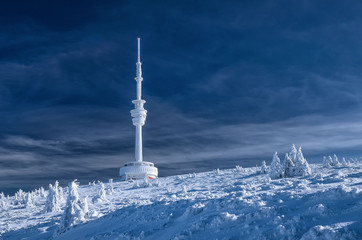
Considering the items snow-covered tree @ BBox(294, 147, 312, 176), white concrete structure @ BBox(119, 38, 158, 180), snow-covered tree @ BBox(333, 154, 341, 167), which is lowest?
snow-covered tree @ BBox(294, 147, 312, 176)

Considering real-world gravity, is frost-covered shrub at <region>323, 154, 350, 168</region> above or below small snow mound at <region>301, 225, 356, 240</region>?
above

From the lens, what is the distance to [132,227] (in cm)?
1767

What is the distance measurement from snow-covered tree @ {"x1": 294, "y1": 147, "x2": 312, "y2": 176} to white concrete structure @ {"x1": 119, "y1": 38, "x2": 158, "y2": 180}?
63.6 metres

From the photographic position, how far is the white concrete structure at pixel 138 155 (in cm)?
9662

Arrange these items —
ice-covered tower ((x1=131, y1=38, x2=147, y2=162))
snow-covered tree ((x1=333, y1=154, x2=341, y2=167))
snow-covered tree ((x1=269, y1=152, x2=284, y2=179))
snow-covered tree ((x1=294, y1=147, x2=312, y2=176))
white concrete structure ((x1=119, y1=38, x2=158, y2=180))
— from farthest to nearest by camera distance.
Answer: ice-covered tower ((x1=131, y1=38, x2=147, y2=162)) → white concrete structure ((x1=119, y1=38, x2=158, y2=180)) → snow-covered tree ((x1=333, y1=154, x2=341, y2=167)) → snow-covered tree ((x1=269, y1=152, x2=284, y2=179)) → snow-covered tree ((x1=294, y1=147, x2=312, y2=176))

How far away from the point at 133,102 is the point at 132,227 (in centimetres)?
10051

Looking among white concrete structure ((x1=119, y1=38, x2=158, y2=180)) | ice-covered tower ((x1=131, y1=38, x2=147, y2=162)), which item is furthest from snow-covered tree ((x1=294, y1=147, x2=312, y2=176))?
ice-covered tower ((x1=131, y1=38, x2=147, y2=162))

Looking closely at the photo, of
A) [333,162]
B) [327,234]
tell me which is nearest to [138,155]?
[333,162]

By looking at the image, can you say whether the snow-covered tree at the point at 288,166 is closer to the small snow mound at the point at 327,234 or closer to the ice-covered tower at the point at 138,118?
the small snow mound at the point at 327,234

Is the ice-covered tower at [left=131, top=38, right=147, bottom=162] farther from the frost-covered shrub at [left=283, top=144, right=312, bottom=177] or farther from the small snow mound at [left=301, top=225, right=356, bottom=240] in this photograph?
the small snow mound at [left=301, top=225, right=356, bottom=240]

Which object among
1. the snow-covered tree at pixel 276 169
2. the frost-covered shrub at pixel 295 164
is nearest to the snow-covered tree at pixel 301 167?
the frost-covered shrub at pixel 295 164

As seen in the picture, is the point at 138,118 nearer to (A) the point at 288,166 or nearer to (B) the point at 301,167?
(A) the point at 288,166

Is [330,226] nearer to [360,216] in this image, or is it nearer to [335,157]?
[360,216]

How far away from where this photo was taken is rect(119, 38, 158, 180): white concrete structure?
3804 inches
